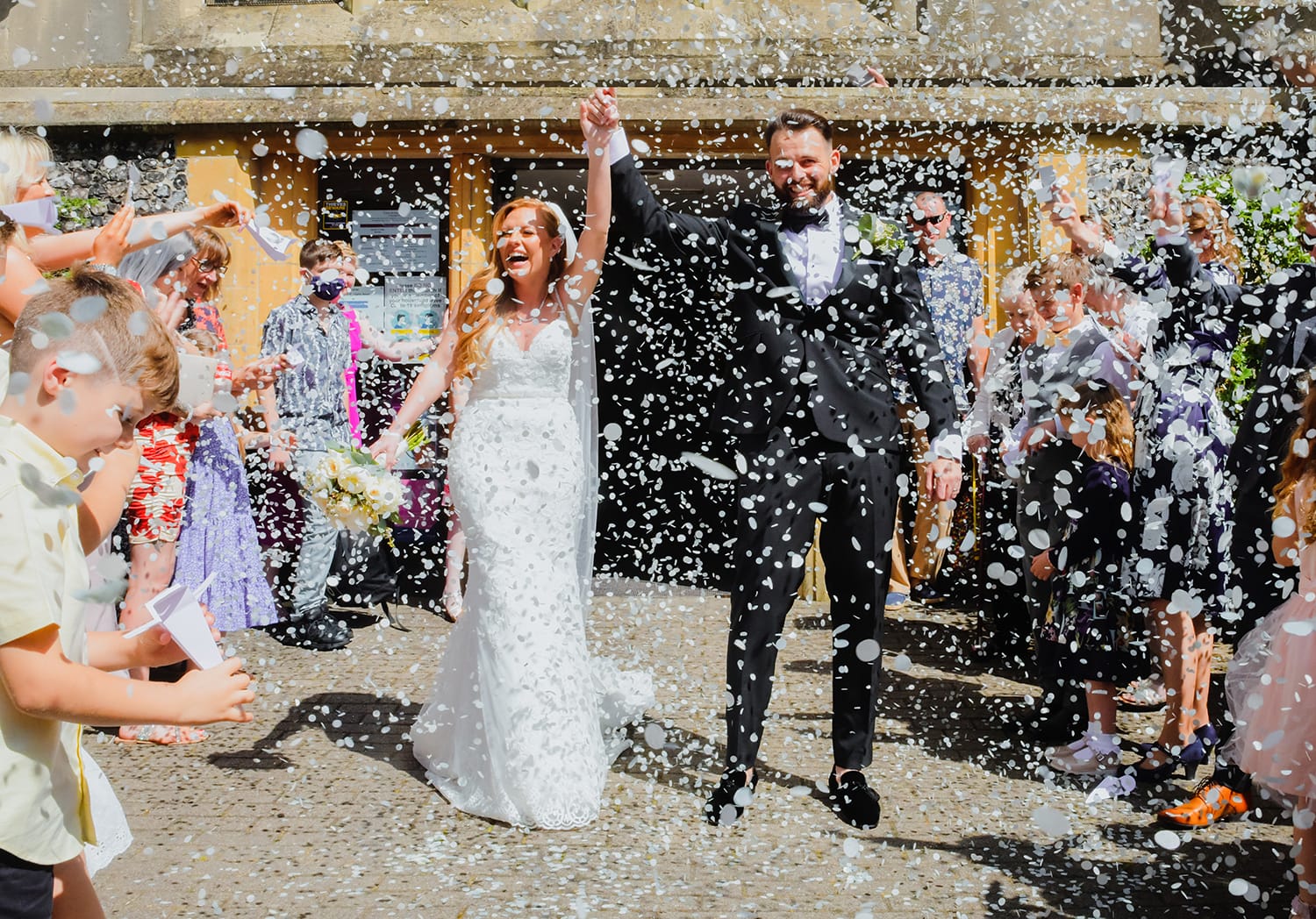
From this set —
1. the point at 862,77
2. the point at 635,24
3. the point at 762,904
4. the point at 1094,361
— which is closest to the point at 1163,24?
the point at 862,77

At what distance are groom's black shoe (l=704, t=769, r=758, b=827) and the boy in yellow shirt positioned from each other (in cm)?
206

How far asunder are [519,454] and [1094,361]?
2.17 m

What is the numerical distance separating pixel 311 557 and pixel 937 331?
368 centimetres

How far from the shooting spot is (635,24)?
8.72m

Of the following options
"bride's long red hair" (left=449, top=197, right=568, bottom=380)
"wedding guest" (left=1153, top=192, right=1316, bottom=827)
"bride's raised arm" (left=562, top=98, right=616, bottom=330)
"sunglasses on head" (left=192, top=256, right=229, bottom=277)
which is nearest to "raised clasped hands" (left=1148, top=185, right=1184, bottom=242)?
"wedding guest" (left=1153, top=192, right=1316, bottom=827)

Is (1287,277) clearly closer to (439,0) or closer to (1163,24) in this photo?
(1163,24)

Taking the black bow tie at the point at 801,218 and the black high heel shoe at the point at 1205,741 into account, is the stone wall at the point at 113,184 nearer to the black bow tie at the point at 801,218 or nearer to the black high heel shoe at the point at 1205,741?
the black bow tie at the point at 801,218

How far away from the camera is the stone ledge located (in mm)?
8227

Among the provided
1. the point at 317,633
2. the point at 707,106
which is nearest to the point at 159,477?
the point at 317,633

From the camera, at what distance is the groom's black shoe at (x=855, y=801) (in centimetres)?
382

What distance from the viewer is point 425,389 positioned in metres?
4.62

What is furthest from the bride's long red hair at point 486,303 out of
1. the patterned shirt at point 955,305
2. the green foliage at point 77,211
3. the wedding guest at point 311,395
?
the green foliage at point 77,211

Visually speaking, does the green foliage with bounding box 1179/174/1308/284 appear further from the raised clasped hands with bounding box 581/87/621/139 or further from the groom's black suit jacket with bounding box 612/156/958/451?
the raised clasped hands with bounding box 581/87/621/139

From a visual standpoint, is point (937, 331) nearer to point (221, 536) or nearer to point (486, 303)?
point (486, 303)
